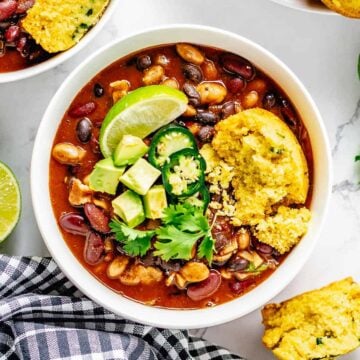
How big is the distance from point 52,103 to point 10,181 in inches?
14.8

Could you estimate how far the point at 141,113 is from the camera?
2.87m

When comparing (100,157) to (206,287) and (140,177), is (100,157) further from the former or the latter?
(206,287)

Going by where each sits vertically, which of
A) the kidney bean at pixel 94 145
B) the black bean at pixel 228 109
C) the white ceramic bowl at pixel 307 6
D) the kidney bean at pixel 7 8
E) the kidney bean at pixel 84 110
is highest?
the white ceramic bowl at pixel 307 6

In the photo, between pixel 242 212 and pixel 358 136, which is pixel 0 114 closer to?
pixel 242 212

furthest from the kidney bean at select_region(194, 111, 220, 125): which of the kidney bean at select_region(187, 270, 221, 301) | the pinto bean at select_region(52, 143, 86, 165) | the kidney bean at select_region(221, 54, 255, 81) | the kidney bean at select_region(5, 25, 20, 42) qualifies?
the kidney bean at select_region(5, 25, 20, 42)

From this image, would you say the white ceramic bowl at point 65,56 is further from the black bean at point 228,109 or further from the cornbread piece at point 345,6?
the cornbread piece at point 345,6

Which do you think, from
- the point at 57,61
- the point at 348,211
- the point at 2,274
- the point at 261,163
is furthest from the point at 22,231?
the point at 348,211

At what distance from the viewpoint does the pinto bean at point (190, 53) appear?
298cm

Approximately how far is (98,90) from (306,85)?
2.70 feet

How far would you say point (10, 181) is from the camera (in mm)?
3127

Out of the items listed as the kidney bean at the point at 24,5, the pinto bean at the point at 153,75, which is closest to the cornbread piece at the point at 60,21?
the kidney bean at the point at 24,5

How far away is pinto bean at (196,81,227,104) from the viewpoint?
2961mm

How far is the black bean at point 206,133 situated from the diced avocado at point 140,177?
21 centimetres

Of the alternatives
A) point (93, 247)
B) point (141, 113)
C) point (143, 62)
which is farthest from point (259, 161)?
point (93, 247)
